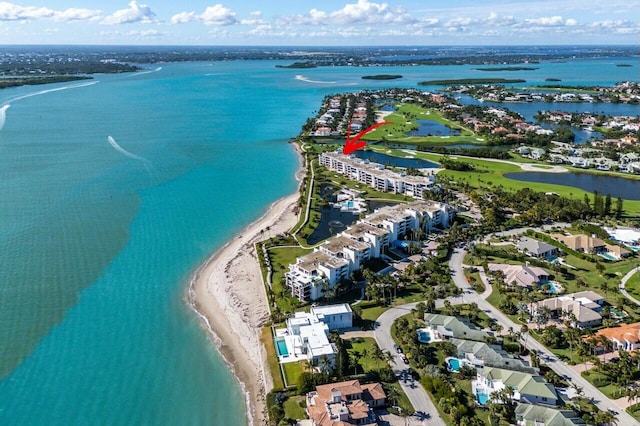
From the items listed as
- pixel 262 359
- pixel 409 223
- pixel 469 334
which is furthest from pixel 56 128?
pixel 469 334

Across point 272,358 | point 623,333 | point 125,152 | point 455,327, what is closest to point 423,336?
point 455,327

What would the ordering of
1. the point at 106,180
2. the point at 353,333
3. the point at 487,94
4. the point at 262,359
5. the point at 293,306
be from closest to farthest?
the point at 262,359 → the point at 353,333 → the point at 293,306 → the point at 106,180 → the point at 487,94

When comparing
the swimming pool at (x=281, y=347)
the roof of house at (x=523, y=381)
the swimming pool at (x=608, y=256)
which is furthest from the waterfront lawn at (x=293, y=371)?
the swimming pool at (x=608, y=256)

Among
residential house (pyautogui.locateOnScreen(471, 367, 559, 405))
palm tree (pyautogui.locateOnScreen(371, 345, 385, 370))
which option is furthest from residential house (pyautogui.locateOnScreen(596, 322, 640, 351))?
palm tree (pyautogui.locateOnScreen(371, 345, 385, 370))

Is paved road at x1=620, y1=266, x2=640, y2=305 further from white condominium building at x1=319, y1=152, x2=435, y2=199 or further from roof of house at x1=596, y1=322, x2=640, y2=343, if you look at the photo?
white condominium building at x1=319, y1=152, x2=435, y2=199

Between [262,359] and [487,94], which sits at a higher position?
[487,94]

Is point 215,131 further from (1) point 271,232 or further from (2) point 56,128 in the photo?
(1) point 271,232
